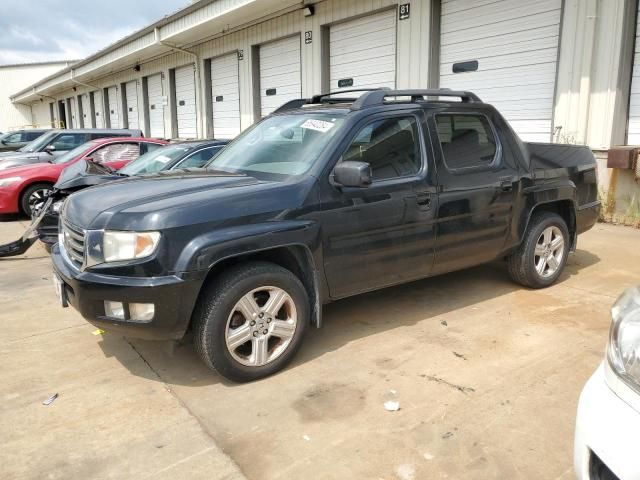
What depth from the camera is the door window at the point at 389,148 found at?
3.85 metres

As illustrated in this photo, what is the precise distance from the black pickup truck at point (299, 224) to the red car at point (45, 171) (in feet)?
19.0

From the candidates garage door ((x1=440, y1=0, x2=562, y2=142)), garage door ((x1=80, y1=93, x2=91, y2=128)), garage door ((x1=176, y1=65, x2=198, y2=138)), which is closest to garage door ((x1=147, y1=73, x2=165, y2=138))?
garage door ((x1=176, y1=65, x2=198, y2=138))

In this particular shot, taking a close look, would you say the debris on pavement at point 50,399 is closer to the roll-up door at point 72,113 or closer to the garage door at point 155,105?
the garage door at point 155,105

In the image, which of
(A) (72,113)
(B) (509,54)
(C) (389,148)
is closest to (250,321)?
(C) (389,148)

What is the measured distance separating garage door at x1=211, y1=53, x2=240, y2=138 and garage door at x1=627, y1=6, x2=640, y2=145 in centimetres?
1137

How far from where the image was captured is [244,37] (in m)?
15.7

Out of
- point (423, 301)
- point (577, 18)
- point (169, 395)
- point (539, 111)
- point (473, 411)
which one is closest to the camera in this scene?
point (473, 411)

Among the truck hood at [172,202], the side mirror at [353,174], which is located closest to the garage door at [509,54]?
the side mirror at [353,174]

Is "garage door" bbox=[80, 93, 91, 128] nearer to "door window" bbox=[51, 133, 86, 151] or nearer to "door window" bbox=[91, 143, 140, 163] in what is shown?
"door window" bbox=[51, 133, 86, 151]

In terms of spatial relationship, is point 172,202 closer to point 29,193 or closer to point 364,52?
point 29,193

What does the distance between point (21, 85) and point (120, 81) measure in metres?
32.8

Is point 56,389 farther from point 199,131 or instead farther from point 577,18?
point 199,131

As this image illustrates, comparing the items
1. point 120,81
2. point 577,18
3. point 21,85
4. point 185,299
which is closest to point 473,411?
point 185,299

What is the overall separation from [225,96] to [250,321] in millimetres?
15277
